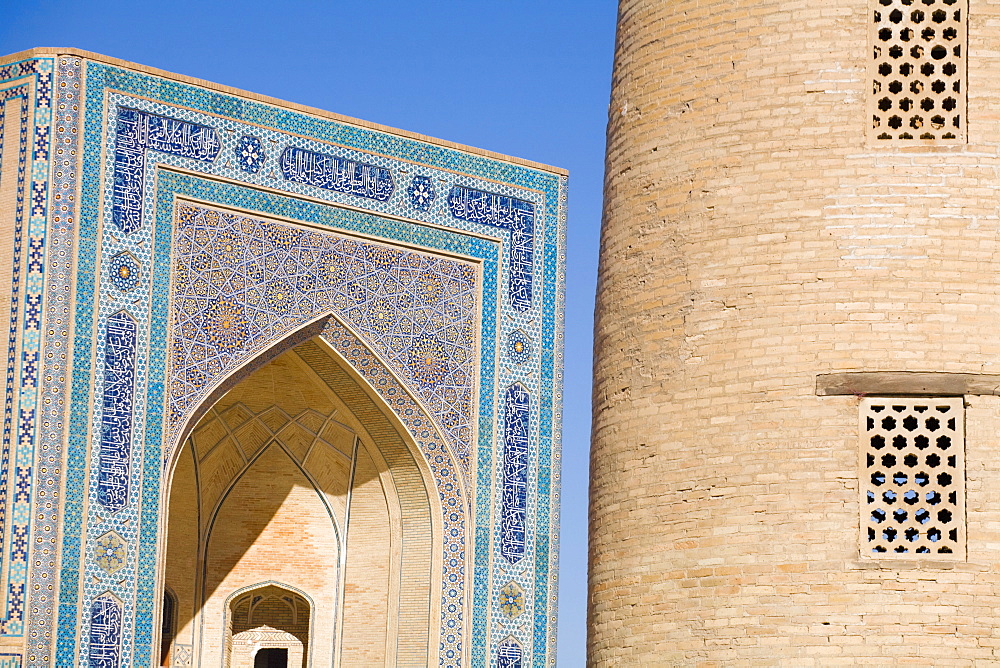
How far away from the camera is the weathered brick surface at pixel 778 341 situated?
5.23 metres

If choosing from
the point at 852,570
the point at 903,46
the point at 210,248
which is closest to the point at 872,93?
the point at 903,46

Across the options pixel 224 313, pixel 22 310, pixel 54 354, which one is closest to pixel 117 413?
pixel 54 354

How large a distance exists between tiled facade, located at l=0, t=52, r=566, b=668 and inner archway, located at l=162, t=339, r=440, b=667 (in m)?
0.36

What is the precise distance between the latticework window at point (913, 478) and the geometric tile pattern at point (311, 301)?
4121 millimetres

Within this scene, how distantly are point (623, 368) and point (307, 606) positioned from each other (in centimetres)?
502

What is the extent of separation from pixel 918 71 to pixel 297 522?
5641 mm

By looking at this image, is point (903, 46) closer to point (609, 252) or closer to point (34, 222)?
point (609, 252)

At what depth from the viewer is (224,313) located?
886cm

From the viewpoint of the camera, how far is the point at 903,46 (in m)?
5.62

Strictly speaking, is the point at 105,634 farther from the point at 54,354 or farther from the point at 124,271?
the point at 124,271

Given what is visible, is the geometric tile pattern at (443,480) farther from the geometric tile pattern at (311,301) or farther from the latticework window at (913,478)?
the latticework window at (913,478)

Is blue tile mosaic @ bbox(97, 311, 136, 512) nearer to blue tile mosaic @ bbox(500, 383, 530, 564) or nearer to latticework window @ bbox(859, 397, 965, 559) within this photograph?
blue tile mosaic @ bbox(500, 383, 530, 564)

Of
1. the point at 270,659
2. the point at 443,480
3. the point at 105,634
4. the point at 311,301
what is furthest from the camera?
the point at 270,659

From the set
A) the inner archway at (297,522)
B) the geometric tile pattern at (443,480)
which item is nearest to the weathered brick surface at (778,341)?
the geometric tile pattern at (443,480)
